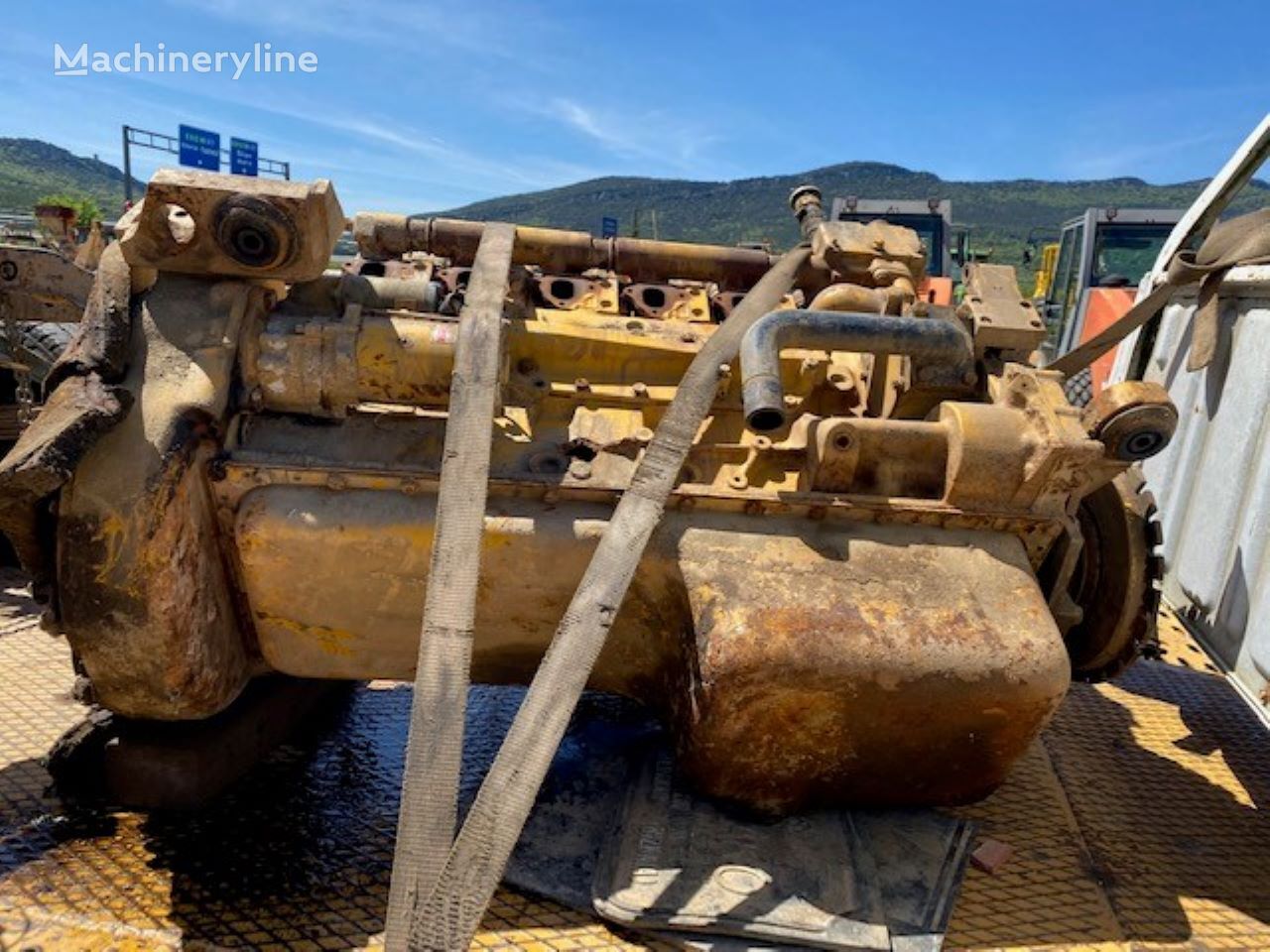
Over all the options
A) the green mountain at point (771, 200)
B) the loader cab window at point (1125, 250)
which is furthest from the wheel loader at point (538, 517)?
the green mountain at point (771, 200)

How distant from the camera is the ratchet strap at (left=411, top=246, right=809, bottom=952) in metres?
1.86

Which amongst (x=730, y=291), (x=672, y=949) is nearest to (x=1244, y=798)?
(x=672, y=949)

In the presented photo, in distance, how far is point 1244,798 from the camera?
3.36m

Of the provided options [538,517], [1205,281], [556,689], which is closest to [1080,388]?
[1205,281]

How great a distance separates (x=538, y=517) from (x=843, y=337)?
0.93m

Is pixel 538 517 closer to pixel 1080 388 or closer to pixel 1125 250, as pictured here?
pixel 1080 388

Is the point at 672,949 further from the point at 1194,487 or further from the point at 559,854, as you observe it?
the point at 1194,487

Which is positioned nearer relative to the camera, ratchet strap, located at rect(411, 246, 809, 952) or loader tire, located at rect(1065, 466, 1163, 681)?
ratchet strap, located at rect(411, 246, 809, 952)

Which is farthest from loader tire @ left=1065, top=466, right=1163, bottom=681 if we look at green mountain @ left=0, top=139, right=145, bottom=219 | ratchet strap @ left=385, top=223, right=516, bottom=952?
green mountain @ left=0, top=139, right=145, bottom=219

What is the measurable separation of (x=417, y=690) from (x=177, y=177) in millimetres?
1435

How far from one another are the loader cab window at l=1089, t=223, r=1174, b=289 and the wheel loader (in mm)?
8571

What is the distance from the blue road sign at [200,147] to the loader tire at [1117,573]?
35.6 meters

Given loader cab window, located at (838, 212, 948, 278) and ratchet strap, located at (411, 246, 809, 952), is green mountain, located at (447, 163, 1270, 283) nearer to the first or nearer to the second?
loader cab window, located at (838, 212, 948, 278)

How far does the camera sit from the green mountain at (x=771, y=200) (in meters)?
78.1
